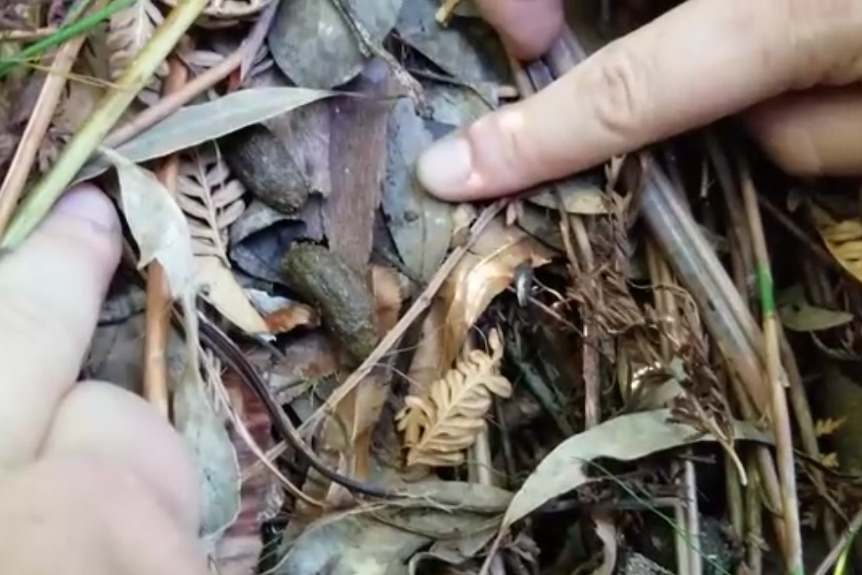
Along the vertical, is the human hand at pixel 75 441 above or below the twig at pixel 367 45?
below

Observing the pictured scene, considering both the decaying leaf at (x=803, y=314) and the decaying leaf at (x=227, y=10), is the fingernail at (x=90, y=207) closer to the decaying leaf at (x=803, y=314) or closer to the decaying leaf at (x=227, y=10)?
the decaying leaf at (x=227, y=10)

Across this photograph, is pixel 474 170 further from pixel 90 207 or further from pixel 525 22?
pixel 90 207

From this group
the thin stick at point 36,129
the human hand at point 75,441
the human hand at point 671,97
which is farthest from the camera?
the human hand at point 671,97

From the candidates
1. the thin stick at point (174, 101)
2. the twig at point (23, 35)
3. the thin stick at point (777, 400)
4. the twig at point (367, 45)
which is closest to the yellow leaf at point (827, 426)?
the thin stick at point (777, 400)

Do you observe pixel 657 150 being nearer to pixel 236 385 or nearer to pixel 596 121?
pixel 596 121

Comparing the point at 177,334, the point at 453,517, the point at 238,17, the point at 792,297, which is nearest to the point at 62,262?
the point at 177,334

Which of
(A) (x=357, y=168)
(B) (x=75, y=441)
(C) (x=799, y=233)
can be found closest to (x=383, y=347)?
(A) (x=357, y=168)
